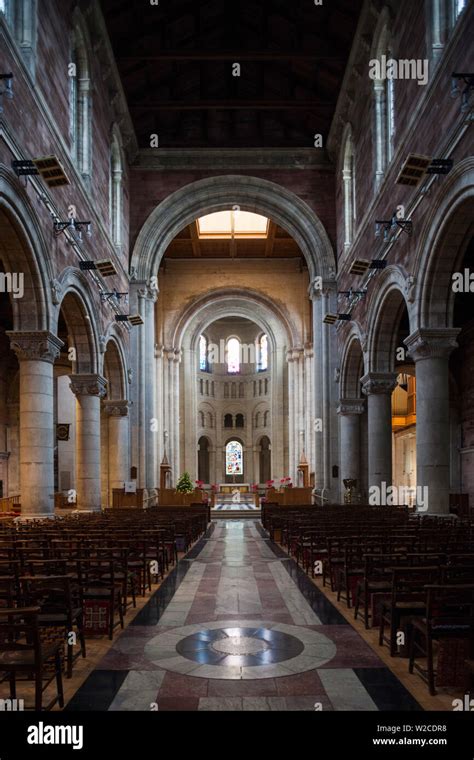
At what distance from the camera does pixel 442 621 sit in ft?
19.0

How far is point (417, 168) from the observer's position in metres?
13.9

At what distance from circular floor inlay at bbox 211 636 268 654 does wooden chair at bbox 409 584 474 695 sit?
1.54m

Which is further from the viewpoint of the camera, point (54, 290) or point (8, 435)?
point (8, 435)

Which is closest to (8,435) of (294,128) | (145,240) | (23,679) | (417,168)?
(145,240)

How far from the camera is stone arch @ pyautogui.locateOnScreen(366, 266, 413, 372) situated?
1962 centimetres

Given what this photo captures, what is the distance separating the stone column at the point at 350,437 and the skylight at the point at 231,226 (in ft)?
45.6

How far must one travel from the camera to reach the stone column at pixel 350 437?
26.4m

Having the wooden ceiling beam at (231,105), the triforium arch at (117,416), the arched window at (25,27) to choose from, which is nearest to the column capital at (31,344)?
the arched window at (25,27)

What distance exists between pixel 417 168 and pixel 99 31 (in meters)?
12.6

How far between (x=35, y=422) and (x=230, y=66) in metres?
17.8

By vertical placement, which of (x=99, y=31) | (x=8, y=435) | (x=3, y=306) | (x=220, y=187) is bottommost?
(x=8, y=435)

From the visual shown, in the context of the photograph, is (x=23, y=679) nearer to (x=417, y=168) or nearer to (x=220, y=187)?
(x=417, y=168)

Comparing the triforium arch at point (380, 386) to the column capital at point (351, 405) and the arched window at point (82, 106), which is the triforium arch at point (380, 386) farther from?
the arched window at point (82, 106)

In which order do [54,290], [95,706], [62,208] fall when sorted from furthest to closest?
[62,208] → [54,290] → [95,706]
